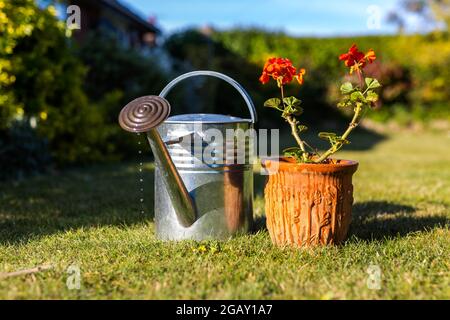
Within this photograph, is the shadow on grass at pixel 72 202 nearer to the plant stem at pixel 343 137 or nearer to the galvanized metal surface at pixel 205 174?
the galvanized metal surface at pixel 205 174

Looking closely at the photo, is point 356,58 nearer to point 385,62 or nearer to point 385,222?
point 385,222

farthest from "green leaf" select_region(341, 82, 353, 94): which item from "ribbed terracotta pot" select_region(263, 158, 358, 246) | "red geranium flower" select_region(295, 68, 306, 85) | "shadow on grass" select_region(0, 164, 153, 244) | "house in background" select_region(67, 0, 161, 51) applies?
"house in background" select_region(67, 0, 161, 51)

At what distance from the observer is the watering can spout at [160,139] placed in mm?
2881

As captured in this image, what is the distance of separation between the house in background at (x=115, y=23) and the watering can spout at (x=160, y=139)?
24.5 feet

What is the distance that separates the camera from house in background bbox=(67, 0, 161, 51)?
11.5m

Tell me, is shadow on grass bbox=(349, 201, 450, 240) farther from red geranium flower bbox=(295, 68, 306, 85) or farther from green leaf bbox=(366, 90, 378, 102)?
red geranium flower bbox=(295, 68, 306, 85)

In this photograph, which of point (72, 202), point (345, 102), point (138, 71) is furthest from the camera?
point (138, 71)

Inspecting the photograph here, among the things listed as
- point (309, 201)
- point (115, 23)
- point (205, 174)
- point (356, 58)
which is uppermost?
point (115, 23)

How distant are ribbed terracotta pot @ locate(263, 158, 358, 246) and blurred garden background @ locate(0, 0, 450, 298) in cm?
11

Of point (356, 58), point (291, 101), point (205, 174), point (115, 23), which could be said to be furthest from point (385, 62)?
point (205, 174)

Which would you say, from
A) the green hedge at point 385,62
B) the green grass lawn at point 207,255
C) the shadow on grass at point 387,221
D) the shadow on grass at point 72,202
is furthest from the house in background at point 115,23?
the shadow on grass at point 387,221

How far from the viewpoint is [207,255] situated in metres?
3.01

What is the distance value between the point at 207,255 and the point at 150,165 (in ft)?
15.3
